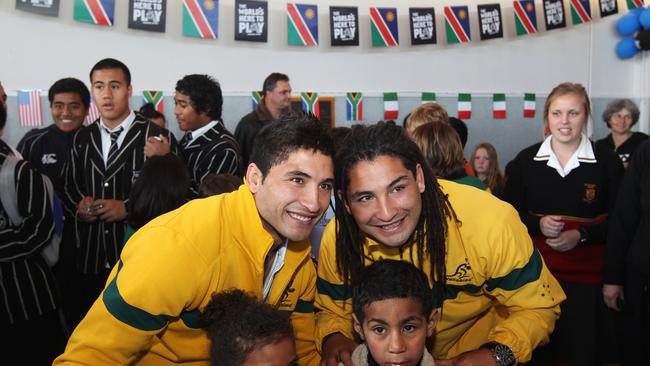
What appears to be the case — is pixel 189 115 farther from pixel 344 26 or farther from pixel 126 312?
pixel 344 26

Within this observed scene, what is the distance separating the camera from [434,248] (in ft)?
6.17

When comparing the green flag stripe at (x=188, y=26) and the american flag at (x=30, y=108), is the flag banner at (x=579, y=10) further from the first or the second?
the american flag at (x=30, y=108)

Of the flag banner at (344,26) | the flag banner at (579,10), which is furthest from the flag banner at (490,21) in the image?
the flag banner at (344,26)

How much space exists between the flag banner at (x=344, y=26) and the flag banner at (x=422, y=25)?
0.65 meters

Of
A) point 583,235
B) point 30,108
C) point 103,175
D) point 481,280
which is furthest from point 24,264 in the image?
point 30,108

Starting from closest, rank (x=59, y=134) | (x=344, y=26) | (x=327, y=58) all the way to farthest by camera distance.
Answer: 1. (x=59, y=134)
2. (x=344, y=26)
3. (x=327, y=58)

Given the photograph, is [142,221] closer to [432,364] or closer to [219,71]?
[432,364]

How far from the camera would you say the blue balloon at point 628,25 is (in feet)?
23.6

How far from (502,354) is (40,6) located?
182 inches

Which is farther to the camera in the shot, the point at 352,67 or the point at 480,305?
the point at 352,67

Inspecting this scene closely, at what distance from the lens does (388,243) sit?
1.81 metres

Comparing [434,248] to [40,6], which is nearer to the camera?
[434,248]

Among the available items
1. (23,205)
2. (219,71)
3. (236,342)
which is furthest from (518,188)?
(219,71)

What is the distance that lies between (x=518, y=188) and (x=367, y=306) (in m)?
1.48
